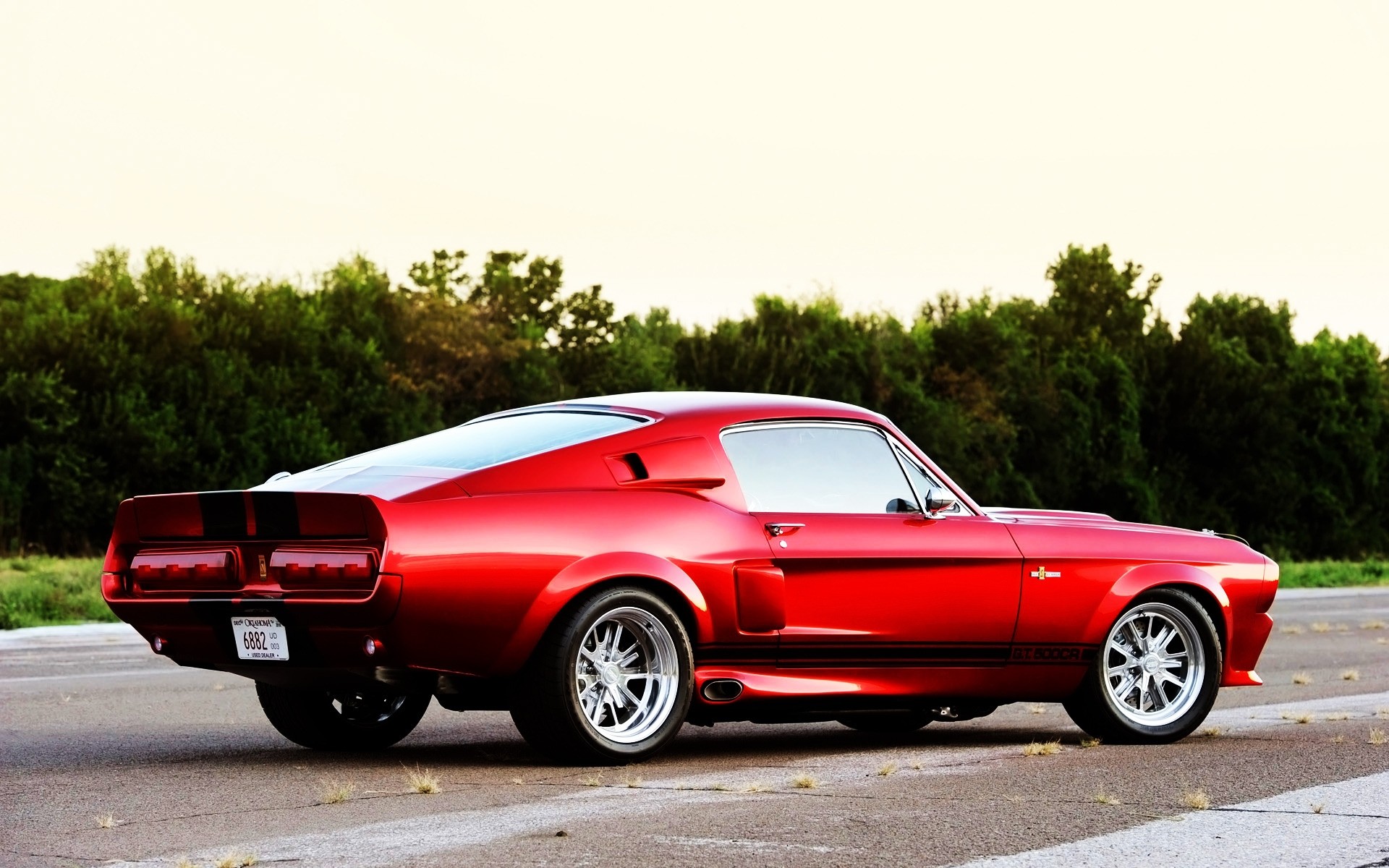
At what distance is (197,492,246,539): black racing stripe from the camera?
777 centimetres

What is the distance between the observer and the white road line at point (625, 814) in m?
5.87

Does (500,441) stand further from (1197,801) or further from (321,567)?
(1197,801)

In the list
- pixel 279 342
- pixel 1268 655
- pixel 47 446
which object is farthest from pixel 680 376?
pixel 1268 655

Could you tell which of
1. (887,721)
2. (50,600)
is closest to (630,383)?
(50,600)

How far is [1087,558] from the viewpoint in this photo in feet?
30.1

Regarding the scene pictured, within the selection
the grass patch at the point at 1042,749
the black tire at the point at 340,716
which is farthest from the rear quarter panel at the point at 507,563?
the grass patch at the point at 1042,749

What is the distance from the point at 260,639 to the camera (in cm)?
774

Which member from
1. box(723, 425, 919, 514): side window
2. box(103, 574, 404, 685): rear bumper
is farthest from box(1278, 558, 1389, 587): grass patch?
box(103, 574, 404, 685): rear bumper

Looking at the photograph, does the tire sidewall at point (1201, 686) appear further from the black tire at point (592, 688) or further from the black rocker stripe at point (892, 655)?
the black tire at point (592, 688)

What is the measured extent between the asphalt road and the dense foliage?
106 feet

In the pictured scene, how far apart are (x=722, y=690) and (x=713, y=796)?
105cm

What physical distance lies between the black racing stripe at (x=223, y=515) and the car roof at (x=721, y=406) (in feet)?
4.99

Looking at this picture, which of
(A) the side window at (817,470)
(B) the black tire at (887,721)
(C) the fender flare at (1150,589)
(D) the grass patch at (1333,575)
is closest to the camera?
(A) the side window at (817,470)

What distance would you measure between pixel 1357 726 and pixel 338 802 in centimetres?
556
